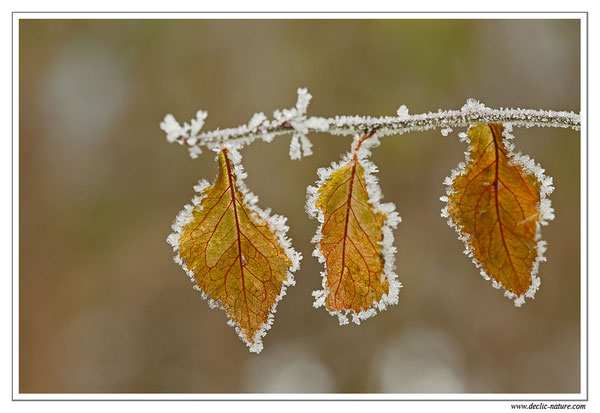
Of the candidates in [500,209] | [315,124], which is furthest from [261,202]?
[315,124]

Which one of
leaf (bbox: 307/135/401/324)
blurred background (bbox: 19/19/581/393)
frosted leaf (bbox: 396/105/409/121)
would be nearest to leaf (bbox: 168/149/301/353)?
leaf (bbox: 307/135/401/324)

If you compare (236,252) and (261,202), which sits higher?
(261,202)

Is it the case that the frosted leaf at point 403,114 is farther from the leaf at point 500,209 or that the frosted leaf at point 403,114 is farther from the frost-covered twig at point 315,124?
the leaf at point 500,209

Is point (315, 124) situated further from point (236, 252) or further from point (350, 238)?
point (236, 252)

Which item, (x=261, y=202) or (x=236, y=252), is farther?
(x=261, y=202)

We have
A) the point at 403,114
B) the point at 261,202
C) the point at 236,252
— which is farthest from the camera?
the point at 261,202

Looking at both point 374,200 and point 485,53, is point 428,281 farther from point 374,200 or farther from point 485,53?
point 374,200

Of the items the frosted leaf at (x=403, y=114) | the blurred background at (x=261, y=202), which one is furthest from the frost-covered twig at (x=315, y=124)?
the blurred background at (x=261, y=202)

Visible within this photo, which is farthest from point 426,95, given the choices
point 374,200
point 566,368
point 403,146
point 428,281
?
point 374,200
